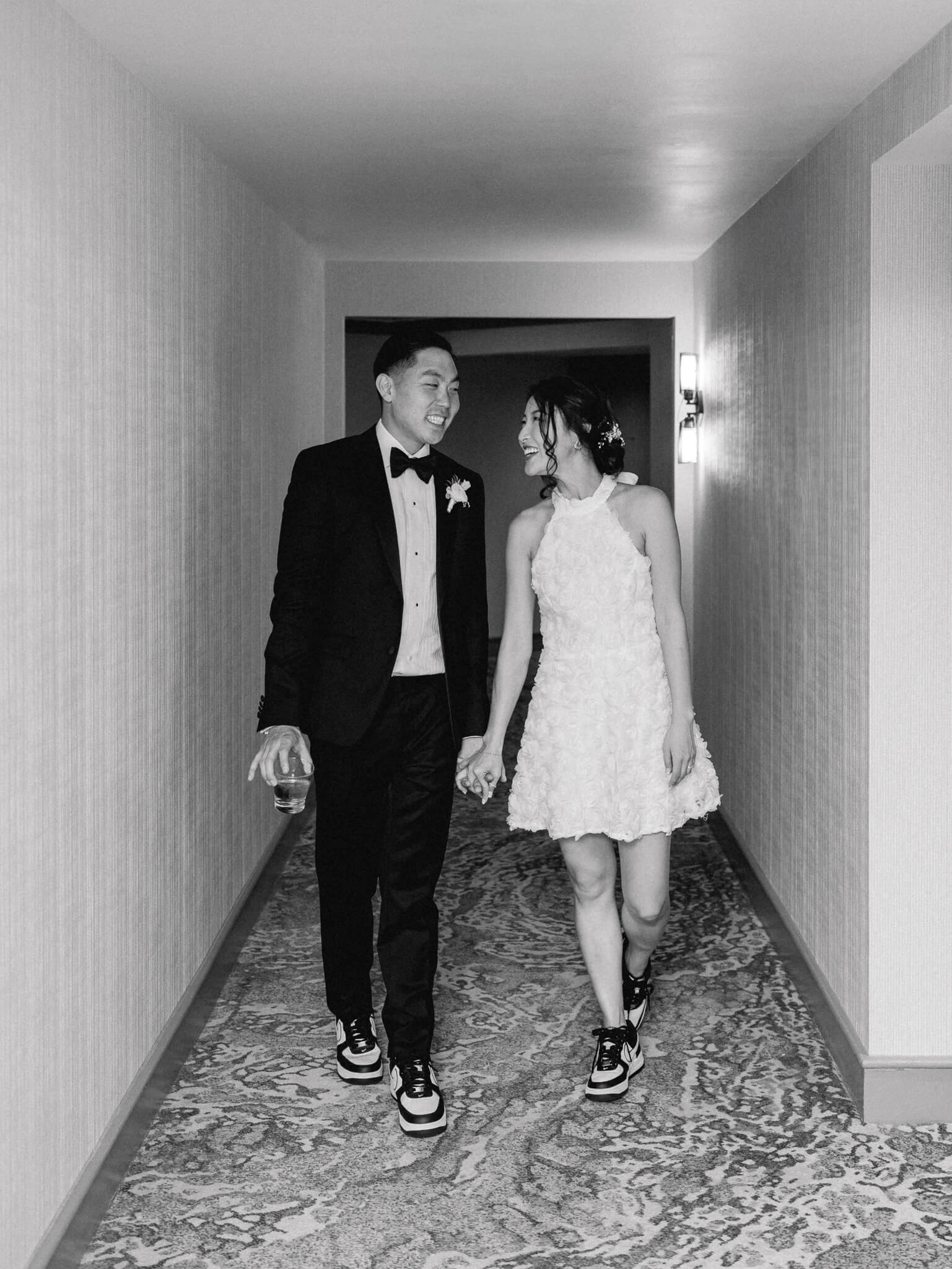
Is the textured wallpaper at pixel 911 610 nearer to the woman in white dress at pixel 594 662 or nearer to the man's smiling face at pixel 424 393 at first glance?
the woman in white dress at pixel 594 662

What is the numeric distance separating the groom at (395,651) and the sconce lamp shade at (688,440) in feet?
10.3

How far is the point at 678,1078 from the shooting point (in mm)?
3652

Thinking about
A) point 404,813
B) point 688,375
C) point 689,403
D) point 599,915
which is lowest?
point 599,915

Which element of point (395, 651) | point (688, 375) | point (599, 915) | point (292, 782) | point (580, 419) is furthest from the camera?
point (688, 375)

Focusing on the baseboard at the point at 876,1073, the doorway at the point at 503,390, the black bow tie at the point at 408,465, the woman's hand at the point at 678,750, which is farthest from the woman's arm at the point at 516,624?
the doorway at the point at 503,390

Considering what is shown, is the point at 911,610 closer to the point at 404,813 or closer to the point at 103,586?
the point at 404,813

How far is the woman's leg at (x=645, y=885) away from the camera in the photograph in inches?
138

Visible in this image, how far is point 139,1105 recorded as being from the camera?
3.24m

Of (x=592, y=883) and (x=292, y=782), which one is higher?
(x=292, y=782)

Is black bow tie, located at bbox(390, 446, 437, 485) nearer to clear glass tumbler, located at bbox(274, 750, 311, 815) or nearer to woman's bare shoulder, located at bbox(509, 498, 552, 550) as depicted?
woman's bare shoulder, located at bbox(509, 498, 552, 550)

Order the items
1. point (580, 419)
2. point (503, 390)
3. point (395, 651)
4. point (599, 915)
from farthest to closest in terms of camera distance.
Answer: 1. point (503, 390)
2. point (599, 915)
3. point (580, 419)
4. point (395, 651)

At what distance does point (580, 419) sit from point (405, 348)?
44 cm

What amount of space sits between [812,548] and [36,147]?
7.86 feet

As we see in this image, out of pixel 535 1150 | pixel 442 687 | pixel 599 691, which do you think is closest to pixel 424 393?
pixel 442 687
